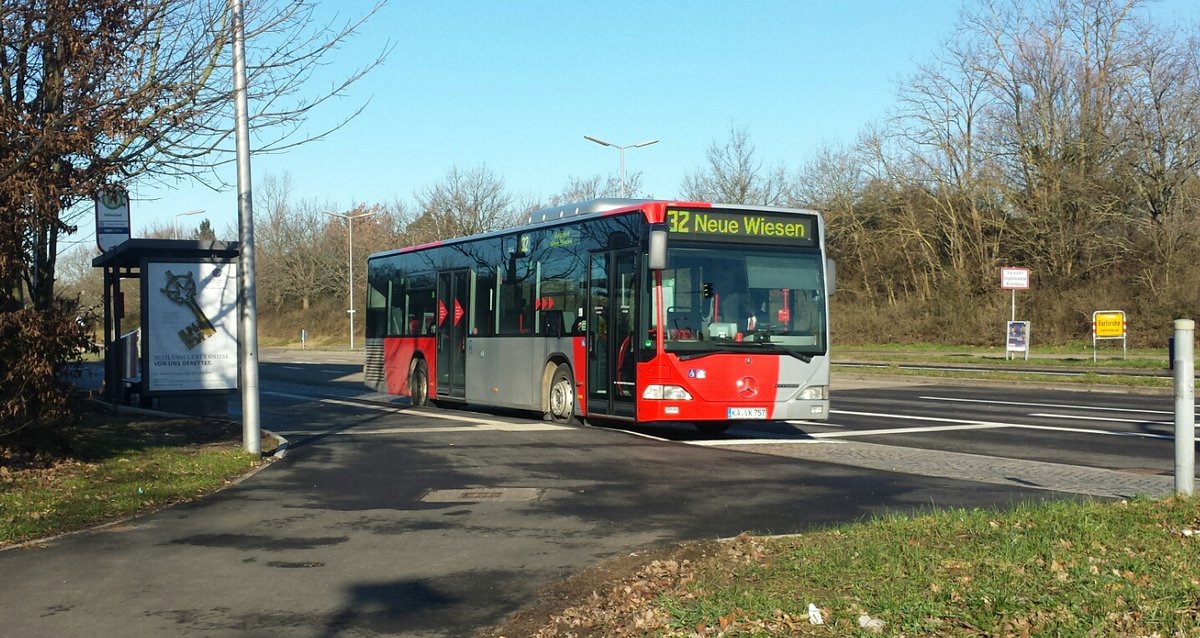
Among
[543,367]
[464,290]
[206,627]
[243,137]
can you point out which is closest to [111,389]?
[464,290]

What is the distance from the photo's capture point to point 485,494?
1186 cm

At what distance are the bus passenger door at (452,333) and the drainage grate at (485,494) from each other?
10920 millimetres

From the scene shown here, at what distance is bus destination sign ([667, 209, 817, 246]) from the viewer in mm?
16844

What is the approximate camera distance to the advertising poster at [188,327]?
19.6 metres

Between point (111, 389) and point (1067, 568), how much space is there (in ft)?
63.4

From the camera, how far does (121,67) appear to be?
11727 millimetres

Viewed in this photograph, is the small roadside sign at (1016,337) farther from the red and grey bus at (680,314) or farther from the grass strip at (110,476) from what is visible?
the grass strip at (110,476)

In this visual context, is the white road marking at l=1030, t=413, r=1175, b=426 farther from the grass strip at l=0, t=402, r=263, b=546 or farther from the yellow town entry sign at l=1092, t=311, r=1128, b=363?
the yellow town entry sign at l=1092, t=311, r=1128, b=363

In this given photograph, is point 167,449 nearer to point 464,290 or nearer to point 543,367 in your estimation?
point 543,367

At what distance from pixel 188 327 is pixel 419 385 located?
6.40 meters

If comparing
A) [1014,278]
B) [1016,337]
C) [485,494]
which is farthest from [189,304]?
[1016,337]

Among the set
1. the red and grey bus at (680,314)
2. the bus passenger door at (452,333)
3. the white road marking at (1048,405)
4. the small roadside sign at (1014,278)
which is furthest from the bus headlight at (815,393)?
the small roadside sign at (1014,278)

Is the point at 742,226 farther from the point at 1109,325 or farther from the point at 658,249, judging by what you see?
the point at 1109,325

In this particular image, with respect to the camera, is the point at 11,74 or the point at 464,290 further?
the point at 464,290
